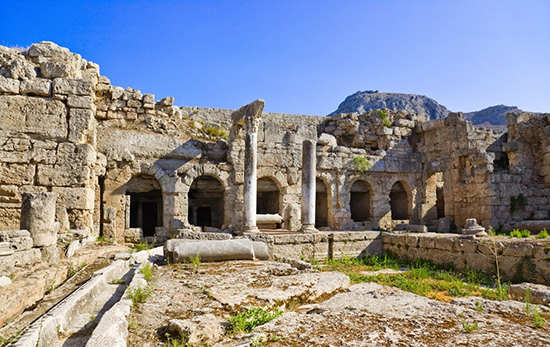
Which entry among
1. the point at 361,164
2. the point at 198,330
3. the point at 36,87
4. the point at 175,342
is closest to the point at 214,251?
the point at 198,330

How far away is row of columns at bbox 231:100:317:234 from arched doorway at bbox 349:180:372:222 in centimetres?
520

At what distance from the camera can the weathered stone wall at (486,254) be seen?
795cm

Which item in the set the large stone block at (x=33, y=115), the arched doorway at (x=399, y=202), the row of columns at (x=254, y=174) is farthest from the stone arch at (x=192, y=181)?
the arched doorway at (x=399, y=202)

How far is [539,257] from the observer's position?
790 cm

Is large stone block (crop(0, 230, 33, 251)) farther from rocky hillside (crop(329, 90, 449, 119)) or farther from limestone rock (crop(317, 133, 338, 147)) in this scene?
rocky hillside (crop(329, 90, 449, 119))

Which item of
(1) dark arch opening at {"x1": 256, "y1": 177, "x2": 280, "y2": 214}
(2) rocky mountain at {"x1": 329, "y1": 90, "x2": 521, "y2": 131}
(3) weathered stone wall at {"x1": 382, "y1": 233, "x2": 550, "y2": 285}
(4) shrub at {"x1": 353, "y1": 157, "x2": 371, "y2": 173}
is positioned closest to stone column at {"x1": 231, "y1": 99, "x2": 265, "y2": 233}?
(1) dark arch opening at {"x1": 256, "y1": 177, "x2": 280, "y2": 214}

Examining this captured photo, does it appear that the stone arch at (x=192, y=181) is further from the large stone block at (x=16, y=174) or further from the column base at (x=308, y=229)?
the large stone block at (x=16, y=174)

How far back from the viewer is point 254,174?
43.3 ft

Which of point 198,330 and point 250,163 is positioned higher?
point 250,163

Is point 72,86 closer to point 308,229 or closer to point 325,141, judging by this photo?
point 308,229

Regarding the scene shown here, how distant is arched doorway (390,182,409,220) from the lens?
749 inches

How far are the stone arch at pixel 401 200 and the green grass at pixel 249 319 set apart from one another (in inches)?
608

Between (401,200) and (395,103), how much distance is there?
4932 centimetres

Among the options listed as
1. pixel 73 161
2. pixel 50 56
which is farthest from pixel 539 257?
pixel 50 56
